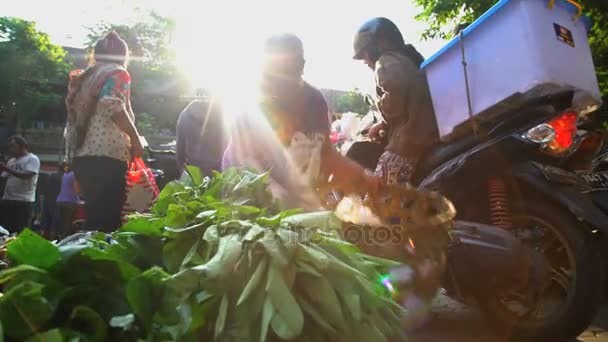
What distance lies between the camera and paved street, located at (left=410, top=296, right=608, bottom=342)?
2764 millimetres

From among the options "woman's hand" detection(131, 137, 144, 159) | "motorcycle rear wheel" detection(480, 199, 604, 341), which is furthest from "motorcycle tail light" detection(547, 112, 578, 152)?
"woman's hand" detection(131, 137, 144, 159)

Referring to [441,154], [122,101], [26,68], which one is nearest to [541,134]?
[441,154]

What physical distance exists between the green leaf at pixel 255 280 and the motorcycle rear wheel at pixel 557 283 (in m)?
1.91

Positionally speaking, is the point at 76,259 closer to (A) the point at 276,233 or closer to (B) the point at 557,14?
(A) the point at 276,233

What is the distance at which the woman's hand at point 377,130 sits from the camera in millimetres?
3379

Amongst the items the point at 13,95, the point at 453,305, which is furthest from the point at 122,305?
the point at 13,95

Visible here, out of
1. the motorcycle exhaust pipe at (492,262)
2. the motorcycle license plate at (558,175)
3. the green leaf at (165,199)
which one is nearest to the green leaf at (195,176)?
the green leaf at (165,199)

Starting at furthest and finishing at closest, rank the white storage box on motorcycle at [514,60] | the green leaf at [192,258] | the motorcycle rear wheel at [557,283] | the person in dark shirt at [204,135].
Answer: the person in dark shirt at [204,135]
the white storage box on motorcycle at [514,60]
the motorcycle rear wheel at [557,283]
the green leaf at [192,258]

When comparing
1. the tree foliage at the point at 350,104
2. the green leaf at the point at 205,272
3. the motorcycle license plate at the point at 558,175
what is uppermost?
the green leaf at the point at 205,272

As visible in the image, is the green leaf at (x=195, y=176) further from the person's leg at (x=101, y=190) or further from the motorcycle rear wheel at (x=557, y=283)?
the person's leg at (x=101, y=190)

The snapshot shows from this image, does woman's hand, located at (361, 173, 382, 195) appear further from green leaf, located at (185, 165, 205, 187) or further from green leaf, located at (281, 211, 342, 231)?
green leaf, located at (281, 211, 342, 231)

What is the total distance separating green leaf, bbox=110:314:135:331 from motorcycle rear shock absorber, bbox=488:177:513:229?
2208 millimetres

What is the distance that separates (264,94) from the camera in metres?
2.39

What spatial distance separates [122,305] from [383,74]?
95.3 inches
